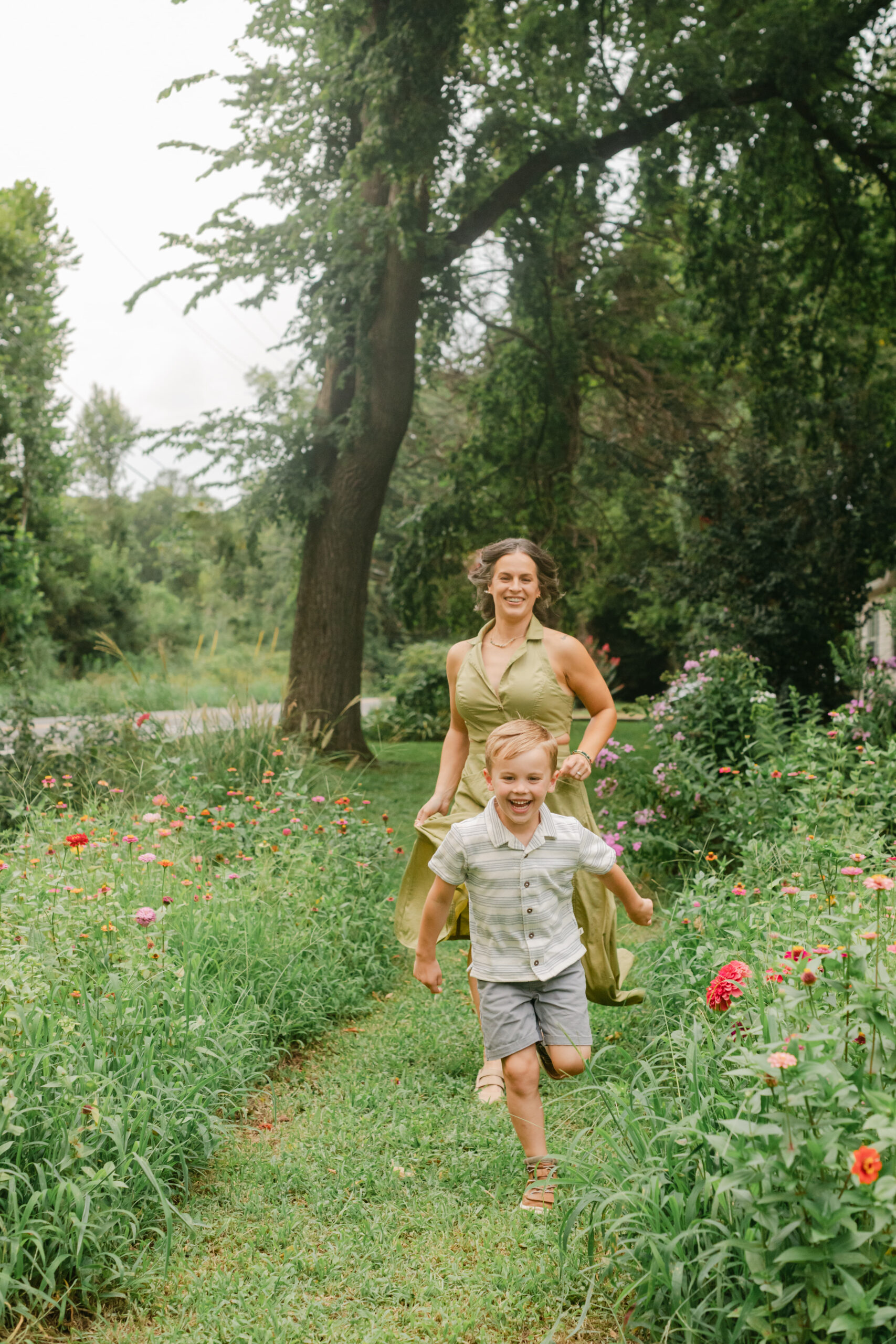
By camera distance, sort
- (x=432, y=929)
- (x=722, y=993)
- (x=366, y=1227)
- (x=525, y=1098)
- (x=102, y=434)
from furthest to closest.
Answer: (x=102, y=434) < (x=432, y=929) < (x=525, y=1098) < (x=366, y=1227) < (x=722, y=993)

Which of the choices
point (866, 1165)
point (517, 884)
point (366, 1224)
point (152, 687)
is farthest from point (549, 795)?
point (152, 687)

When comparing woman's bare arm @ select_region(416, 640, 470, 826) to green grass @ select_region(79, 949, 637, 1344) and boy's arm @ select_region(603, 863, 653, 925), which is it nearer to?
boy's arm @ select_region(603, 863, 653, 925)

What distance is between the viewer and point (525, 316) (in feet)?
45.1

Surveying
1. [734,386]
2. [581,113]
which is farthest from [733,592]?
[734,386]

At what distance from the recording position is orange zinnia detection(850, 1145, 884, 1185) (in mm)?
1627

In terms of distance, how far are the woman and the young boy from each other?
1.91 ft

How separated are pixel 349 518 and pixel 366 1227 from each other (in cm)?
916

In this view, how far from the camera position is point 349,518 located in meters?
11.3

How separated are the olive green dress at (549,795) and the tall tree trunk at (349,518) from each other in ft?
23.4

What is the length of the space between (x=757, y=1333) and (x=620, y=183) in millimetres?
11484

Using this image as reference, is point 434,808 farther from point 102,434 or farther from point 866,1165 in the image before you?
point 102,434

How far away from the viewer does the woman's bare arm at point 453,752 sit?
3.87 meters

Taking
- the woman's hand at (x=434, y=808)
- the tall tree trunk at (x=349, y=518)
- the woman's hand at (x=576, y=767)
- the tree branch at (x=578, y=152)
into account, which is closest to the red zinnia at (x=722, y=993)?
the woman's hand at (x=576, y=767)

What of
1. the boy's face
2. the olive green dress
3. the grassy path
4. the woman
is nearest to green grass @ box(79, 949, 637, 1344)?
the grassy path
